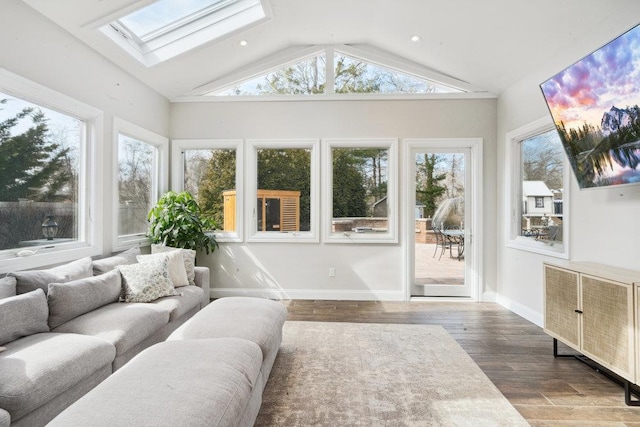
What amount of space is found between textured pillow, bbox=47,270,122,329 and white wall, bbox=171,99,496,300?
195 cm

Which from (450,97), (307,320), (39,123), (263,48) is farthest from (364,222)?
(39,123)

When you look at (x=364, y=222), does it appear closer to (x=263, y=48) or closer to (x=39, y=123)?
(x=263, y=48)

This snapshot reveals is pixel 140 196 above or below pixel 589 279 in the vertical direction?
above

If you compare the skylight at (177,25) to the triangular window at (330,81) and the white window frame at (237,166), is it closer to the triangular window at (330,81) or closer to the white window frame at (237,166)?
the triangular window at (330,81)

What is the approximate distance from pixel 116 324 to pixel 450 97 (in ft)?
14.6

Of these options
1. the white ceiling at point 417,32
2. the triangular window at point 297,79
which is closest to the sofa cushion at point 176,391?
the white ceiling at point 417,32

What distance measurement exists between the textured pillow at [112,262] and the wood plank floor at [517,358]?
68.5 inches

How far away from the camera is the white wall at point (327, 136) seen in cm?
461

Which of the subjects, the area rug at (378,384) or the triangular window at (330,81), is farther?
the triangular window at (330,81)

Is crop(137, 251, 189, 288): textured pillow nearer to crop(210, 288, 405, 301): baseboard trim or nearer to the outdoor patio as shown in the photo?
crop(210, 288, 405, 301): baseboard trim

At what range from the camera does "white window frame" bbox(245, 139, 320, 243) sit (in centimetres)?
A: 469

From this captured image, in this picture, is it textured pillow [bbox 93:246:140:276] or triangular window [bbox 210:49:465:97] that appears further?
triangular window [bbox 210:49:465:97]

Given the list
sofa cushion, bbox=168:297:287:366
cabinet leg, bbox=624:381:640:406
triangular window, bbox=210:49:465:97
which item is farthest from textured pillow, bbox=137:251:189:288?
cabinet leg, bbox=624:381:640:406

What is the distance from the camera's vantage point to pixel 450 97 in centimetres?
459
